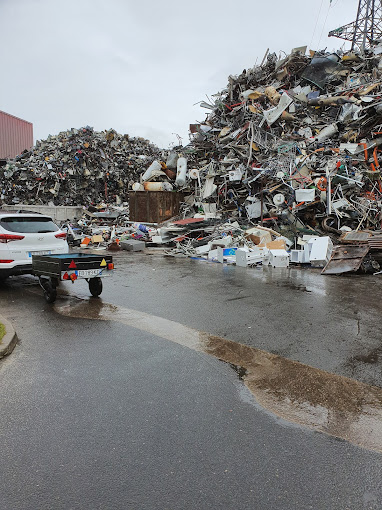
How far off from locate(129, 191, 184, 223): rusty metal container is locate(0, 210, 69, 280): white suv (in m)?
9.72

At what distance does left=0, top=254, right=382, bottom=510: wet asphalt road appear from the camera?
244cm

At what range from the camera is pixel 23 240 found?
7891mm

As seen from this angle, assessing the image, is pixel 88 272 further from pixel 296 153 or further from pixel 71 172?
pixel 71 172

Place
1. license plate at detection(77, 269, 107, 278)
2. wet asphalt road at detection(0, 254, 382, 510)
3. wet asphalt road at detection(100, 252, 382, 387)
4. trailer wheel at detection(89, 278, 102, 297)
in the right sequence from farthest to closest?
trailer wheel at detection(89, 278, 102, 297) < license plate at detection(77, 269, 107, 278) < wet asphalt road at detection(100, 252, 382, 387) < wet asphalt road at detection(0, 254, 382, 510)

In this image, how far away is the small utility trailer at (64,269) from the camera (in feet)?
21.7

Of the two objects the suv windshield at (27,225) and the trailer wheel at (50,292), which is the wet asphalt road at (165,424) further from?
the suv windshield at (27,225)

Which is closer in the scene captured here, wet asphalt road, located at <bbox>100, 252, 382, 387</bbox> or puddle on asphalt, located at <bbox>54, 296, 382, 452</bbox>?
puddle on asphalt, located at <bbox>54, 296, 382, 452</bbox>

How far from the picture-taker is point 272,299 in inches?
297

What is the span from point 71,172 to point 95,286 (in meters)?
18.0

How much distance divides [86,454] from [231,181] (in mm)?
14607

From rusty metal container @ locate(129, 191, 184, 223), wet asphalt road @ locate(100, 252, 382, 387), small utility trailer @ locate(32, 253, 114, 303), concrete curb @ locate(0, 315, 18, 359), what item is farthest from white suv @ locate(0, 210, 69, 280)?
rusty metal container @ locate(129, 191, 184, 223)

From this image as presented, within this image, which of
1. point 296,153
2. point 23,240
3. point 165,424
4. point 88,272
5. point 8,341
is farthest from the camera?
point 296,153

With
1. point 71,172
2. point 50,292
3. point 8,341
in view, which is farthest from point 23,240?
point 71,172

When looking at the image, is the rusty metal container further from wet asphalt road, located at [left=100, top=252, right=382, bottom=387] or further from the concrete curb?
the concrete curb
